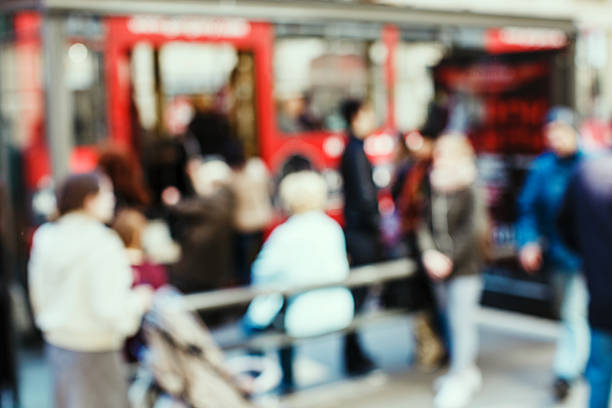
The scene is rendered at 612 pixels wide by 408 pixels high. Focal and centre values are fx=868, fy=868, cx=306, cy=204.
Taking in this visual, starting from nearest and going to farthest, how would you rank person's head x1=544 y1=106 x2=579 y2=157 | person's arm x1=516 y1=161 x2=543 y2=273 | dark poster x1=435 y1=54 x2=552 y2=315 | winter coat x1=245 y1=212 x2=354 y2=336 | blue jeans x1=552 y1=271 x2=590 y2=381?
winter coat x1=245 y1=212 x2=354 y2=336 < blue jeans x1=552 y1=271 x2=590 y2=381 < person's head x1=544 y1=106 x2=579 y2=157 < person's arm x1=516 y1=161 x2=543 y2=273 < dark poster x1=435 y1=54 x2=552 y2=315

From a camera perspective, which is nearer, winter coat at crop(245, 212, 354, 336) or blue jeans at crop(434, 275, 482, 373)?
winter coat at crop(245, 212, 354, 336)

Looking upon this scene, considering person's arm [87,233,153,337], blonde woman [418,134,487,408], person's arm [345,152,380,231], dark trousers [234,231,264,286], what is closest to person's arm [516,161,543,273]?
blonde woman [418,134,487,408]

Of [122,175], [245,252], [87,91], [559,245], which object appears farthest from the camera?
[87,91]

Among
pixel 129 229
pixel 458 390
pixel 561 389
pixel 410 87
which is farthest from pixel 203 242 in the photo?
pixel 410 87

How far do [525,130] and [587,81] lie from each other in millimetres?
11833

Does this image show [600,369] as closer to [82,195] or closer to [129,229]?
[129,229]

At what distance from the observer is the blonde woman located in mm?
5891

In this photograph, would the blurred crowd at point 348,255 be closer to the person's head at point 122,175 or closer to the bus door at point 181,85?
the person's head at point 122,175

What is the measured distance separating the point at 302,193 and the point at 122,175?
109cm

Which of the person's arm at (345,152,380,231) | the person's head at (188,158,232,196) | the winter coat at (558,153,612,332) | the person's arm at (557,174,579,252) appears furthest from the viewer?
the person's arm at (345,152,380,231)

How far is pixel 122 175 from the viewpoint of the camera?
5.23m

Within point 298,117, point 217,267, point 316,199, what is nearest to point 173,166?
point 298,117

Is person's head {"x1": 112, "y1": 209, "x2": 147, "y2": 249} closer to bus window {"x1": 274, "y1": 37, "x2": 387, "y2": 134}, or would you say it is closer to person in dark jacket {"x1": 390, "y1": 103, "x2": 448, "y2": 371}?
person in dark jacket {"x1": 390, "y1": 103, "x2": 448, "y2": 371}

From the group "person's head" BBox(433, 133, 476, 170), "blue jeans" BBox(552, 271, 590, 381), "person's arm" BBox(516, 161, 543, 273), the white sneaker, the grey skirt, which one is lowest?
the white sneaker
